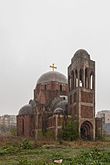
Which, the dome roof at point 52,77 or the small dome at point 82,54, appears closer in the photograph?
the small dome at point 82,54

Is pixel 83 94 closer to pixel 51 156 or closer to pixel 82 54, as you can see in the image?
pixel 82 54

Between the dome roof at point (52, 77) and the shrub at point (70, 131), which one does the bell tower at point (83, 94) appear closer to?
the shrub at point (70, 131)

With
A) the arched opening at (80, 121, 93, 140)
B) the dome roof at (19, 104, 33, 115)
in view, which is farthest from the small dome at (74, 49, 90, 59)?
the dome roof at (19, 104, 33, 115)

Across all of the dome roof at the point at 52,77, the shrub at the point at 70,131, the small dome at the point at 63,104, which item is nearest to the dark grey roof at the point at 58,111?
the small dome at the point at 63,104

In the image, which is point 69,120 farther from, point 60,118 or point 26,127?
point 26,127

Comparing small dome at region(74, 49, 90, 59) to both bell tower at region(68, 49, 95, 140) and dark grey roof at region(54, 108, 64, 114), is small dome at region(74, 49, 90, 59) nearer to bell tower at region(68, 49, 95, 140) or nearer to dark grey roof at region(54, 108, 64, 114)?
bell tower at region(68, 49, 95, 140)

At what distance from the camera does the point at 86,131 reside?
156 feet

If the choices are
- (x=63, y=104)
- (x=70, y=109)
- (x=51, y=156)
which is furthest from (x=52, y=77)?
(x=51, y=156)

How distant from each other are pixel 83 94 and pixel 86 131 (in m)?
4.83

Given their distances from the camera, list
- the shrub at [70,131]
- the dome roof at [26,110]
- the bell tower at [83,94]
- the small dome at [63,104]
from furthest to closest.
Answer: the dome roof at [26,110] → the small dome at [63,104] → the bell tower at [83,94] → the shrub at [70,131]

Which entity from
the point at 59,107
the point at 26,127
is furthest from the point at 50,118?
the point at 26,127

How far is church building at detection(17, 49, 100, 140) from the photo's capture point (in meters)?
45.9

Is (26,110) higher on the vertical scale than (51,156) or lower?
higher

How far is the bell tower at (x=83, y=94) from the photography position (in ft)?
150
